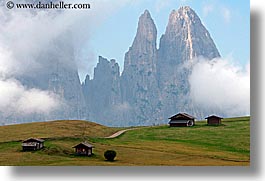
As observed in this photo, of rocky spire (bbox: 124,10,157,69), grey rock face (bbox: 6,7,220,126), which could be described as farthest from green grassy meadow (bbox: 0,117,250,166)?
rocky spire (bbox: 124,10,157,69)

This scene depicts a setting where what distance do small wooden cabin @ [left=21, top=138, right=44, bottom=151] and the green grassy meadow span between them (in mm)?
141

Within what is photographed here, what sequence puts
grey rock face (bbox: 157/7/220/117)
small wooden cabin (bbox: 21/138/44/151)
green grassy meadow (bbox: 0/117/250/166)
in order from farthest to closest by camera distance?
grey rock face (bbox: 157/7/220/117)
small wooden cabin (bbox: 21/138/44/151)
green grassy meadow (bbox: 0/117/250/166)

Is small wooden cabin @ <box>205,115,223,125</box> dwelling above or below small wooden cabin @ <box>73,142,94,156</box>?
above

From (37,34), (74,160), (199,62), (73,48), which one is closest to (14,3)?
(37,34)

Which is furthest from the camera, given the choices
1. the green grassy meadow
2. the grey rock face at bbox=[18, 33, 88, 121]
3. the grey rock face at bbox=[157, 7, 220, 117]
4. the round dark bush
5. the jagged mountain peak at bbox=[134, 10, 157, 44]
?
the grey rock face at bbox=[157, 7, 220, 117]

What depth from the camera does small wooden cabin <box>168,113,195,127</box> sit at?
1716 cm

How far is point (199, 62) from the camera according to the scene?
17.6m

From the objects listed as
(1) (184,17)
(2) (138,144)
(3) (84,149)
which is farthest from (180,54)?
(3) (84,149)

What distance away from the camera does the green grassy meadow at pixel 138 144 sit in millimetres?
15773

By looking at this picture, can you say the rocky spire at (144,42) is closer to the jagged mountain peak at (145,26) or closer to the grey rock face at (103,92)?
the jagged mountain peak at (145,26)

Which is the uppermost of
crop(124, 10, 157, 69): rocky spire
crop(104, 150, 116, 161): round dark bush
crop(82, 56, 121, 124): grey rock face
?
crop(124, 10, 157, 69): rocky spire

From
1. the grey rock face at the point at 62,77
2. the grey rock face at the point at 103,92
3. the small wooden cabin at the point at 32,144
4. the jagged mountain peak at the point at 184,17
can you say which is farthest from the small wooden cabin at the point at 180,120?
the small wooden cabin at the point at 32,144

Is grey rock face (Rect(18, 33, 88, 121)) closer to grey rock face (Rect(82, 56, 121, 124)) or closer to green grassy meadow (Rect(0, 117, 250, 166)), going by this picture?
grey rock face (Rect(82, 56, 121, 124))

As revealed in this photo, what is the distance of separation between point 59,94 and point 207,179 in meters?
5.27
